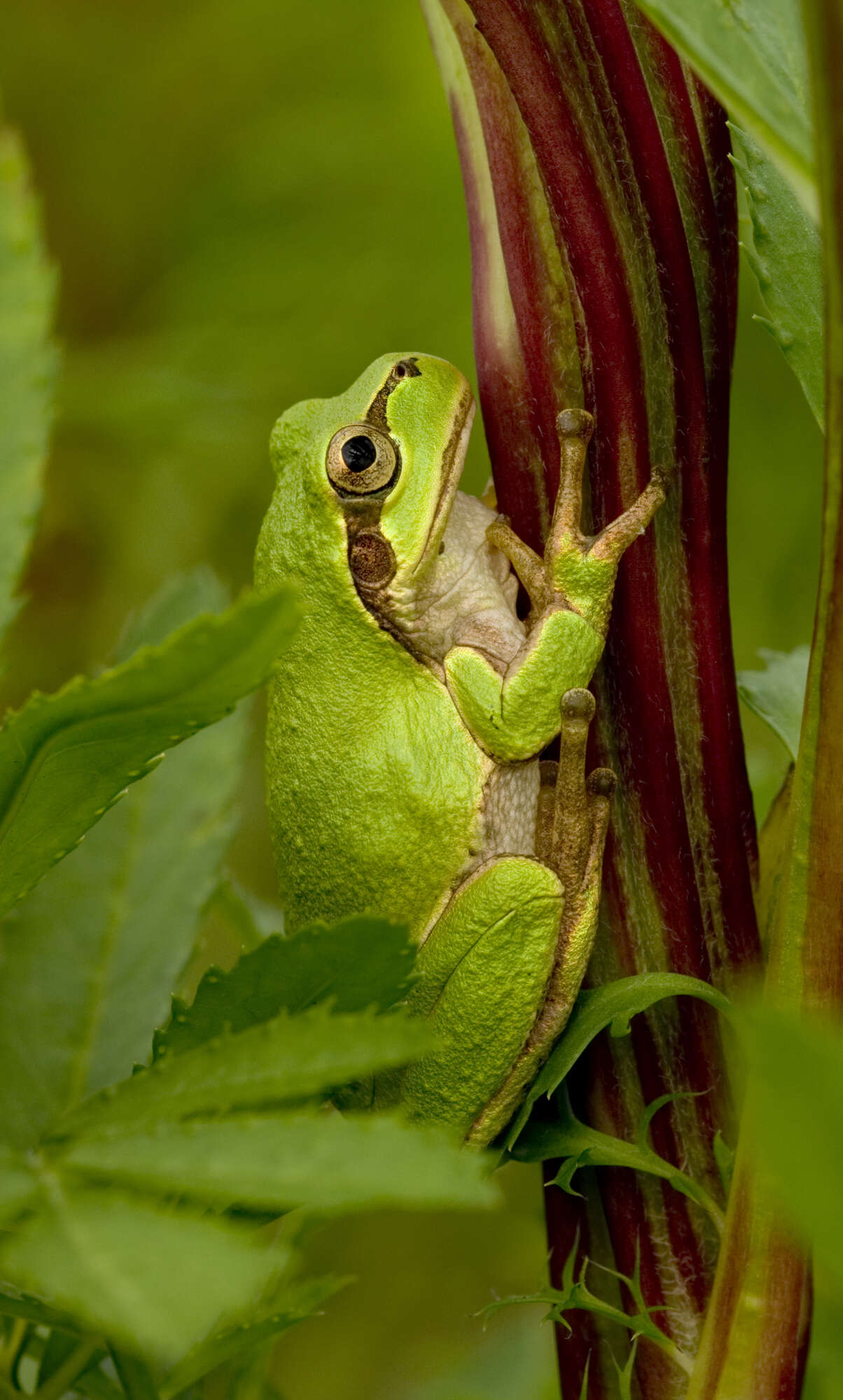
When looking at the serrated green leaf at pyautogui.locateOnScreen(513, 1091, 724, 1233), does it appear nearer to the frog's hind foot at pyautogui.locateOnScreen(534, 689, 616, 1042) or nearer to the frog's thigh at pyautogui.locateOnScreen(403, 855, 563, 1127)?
the frog's hind foot at pyautogui.locateOnScreen(534, 689, 616, 1042)

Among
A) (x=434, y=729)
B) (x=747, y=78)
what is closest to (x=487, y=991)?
(x=434, y=729)

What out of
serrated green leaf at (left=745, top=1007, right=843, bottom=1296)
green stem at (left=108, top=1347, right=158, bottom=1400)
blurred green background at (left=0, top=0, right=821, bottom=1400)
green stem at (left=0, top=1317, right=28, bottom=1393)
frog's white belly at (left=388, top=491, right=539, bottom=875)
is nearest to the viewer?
serrated green leaf at (left=745, top=1007, right=843, bottom=1296)

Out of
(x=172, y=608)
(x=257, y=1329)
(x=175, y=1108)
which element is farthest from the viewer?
(x=172, y=608)

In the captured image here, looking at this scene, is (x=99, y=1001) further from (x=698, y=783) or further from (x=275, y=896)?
(x=275, y=896)

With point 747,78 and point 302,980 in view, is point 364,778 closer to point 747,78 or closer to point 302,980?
point 302,980

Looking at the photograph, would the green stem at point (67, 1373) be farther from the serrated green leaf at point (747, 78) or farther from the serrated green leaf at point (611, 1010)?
the serrated green leaf at point (747, 78)

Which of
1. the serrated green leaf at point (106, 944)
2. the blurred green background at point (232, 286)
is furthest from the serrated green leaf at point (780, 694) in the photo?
the blurred green background at point (232, 286)

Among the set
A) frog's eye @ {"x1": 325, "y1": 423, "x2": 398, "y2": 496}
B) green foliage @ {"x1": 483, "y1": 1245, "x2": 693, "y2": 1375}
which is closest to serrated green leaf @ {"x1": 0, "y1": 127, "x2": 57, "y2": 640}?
green foliage @ {"x1": 483, "y1": 1245, "x2": 693, "y2": 1375}

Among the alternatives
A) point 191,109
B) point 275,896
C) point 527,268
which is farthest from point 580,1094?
point 191,109
